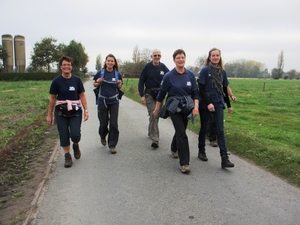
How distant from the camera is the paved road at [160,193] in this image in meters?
3.31

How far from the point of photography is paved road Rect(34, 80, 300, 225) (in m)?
3.31

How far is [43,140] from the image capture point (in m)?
7.18

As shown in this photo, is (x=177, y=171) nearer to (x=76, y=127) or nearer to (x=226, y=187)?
(x=226, y=187)

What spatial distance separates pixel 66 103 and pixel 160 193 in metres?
2.43

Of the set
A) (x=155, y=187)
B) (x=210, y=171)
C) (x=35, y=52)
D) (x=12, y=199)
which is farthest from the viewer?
(x=35, y=52)

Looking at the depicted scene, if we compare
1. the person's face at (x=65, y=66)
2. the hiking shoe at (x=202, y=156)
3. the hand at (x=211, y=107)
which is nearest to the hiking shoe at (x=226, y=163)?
the hiking shoe at (x=202, y=156)

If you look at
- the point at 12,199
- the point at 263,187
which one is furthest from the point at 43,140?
the point at 263,187

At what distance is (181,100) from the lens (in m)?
4.89

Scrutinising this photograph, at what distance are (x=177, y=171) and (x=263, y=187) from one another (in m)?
1.44

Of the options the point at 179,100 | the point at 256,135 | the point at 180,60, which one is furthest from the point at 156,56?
the point at 256,135

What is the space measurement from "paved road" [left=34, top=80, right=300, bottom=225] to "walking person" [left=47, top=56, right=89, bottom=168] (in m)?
0.61

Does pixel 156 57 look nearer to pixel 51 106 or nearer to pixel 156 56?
pixel 156 56

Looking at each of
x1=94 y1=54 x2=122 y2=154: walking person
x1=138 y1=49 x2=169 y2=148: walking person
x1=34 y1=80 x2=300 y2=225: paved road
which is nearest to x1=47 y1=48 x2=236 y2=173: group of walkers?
x1=34 y1=80 x2=300 y2=225: paved road

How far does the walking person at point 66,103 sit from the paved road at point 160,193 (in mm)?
610
